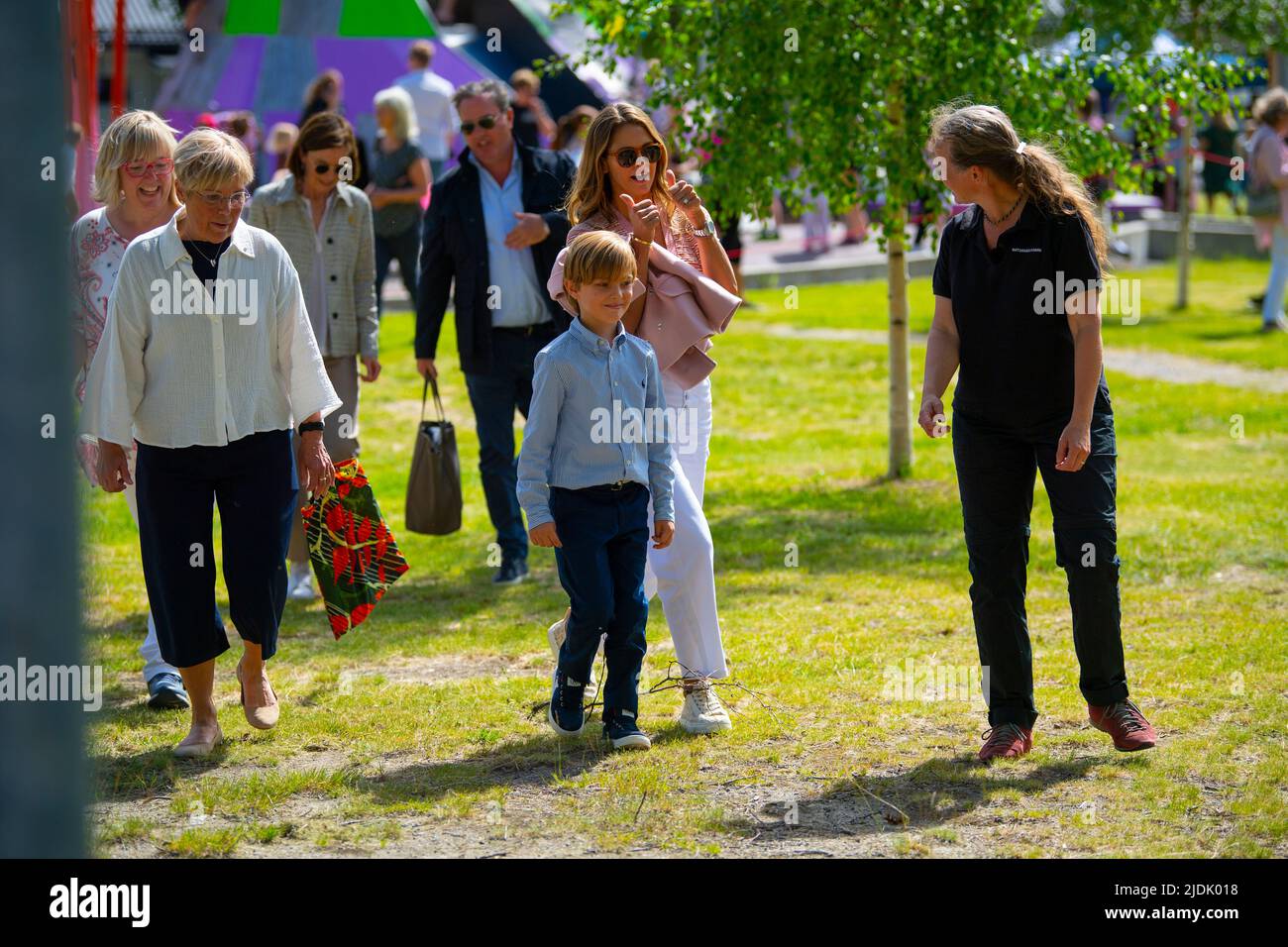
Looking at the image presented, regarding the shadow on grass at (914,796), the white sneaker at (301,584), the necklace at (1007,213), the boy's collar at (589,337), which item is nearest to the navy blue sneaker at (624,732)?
the shadow on grass at (914,796)

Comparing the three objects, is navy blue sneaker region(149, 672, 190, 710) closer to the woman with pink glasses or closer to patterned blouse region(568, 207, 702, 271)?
the woman with pink glasses

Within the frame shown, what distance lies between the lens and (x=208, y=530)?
201 inches

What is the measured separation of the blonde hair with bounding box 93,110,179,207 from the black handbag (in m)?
2.27

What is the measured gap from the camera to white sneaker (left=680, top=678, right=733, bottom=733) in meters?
5.40

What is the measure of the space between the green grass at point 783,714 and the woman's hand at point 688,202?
172 cm

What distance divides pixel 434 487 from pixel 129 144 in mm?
2545

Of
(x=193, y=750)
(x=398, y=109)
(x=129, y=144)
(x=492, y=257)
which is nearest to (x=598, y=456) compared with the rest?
(x=193, y=750)

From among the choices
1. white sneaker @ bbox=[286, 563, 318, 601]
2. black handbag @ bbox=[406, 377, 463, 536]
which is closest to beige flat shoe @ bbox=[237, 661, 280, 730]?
black handbag @ bbox=[406, 377, 463, 536]

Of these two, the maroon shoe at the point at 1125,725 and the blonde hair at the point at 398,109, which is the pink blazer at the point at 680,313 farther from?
the blonde hair at the point at 398,109

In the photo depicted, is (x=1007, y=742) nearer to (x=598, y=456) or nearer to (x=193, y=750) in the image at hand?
(x=598, y=456)
